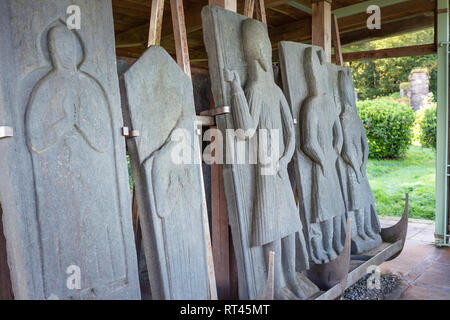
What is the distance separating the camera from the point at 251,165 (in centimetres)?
242

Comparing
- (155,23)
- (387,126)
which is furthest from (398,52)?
(387,126)

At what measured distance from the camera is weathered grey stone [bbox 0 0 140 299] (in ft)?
4.93

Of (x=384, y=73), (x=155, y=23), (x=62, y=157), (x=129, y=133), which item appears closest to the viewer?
(x=62, y=157)

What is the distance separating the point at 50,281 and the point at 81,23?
1110 millimetres

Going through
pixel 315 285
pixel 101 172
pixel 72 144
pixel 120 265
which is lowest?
pixel 315 285

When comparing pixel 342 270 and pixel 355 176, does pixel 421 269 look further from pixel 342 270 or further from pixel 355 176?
pixel 342 270

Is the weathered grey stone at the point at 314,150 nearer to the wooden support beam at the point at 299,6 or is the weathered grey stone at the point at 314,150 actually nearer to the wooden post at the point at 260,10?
the wooden post at the point at 260,10

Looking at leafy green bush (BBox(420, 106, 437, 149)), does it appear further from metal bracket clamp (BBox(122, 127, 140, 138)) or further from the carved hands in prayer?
metal bracket clamp (BBox(122, 127, 140, 138))

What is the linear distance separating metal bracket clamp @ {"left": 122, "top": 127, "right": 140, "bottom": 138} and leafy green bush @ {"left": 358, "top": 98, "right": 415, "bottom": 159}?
27.7ft

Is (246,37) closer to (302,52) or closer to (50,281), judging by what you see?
(302,52)

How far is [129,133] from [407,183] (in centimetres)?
820

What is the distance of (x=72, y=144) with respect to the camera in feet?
5.46

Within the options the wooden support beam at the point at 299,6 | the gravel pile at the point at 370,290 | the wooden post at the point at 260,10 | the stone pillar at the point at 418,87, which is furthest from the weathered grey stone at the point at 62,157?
the stone pillar at the point at 418,87
